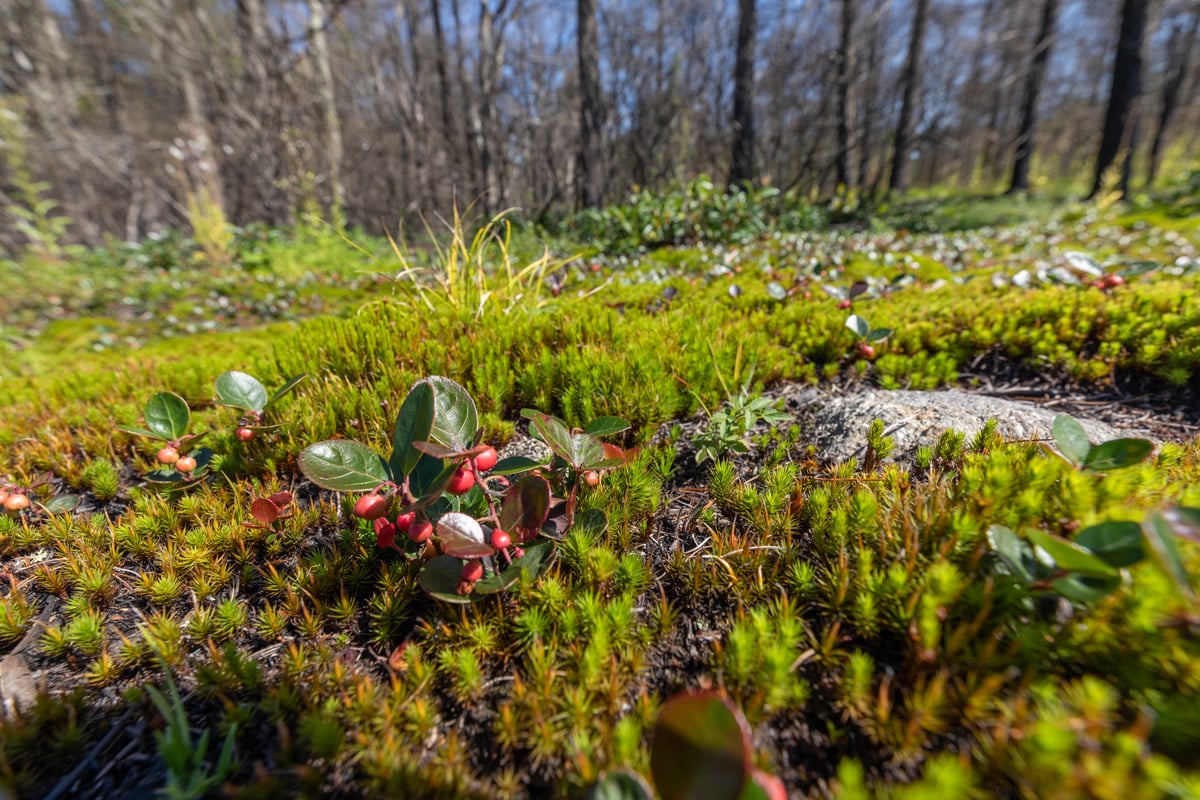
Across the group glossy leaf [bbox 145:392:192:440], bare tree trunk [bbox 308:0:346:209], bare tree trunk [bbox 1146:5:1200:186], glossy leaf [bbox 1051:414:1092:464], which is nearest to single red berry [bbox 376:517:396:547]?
glossy leaf [bbox 145:392:192:440]

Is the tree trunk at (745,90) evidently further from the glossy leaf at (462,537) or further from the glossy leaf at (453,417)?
the glossy leaf at (462,537)

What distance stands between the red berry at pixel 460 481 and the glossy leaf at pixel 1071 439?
1521 mm

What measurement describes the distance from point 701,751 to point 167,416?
7.16ft

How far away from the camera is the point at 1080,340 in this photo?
2.61 metres

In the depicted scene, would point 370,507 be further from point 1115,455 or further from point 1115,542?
point 1115,455

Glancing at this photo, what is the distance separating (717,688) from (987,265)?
6.31 meters

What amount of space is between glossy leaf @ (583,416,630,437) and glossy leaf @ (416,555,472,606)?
0.54m

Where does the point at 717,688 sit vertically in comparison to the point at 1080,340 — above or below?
below

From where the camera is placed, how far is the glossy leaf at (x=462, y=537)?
1105 mm

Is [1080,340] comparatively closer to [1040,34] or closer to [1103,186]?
[1103,186]

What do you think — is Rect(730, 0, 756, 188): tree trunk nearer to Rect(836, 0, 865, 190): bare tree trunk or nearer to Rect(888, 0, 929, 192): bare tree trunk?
Rect(836, 0, 865, 190): bare tree trunk

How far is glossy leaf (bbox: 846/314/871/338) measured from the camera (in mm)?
2413

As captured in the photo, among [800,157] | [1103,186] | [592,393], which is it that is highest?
[800,157]

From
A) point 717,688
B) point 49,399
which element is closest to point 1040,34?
point 717,688
